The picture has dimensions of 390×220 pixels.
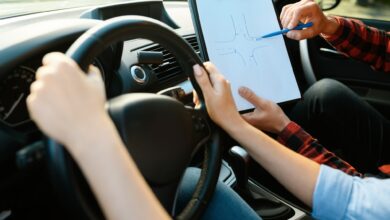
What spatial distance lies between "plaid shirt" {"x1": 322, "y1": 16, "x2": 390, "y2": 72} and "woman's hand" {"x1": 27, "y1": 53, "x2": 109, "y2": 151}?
1226 millimetres

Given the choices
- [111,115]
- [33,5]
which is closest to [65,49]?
[111,115]

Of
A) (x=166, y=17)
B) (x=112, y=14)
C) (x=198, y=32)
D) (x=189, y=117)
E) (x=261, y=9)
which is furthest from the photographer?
(x=166, y=17)

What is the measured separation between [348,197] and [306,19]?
2.33 ft

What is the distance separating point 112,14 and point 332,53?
1275 mm

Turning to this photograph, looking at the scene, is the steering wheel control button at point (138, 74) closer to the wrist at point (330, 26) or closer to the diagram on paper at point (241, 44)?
the diagram on paper at point (241, 44)

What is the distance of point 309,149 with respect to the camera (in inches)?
48.9

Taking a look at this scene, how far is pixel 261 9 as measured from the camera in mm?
1354

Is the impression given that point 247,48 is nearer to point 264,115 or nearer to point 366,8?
point 264,115

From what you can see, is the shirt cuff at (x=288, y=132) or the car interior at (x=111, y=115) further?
the shirt cuff at (x=288, y=132)

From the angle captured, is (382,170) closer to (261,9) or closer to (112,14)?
(261,9)

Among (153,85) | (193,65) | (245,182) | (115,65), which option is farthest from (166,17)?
Result: (193,65)

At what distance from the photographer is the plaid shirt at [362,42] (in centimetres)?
169

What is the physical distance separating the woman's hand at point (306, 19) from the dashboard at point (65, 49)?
381 mm

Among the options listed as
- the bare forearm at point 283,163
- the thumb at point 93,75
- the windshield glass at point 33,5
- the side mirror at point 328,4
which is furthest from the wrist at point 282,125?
the side mirror at point 328,4
